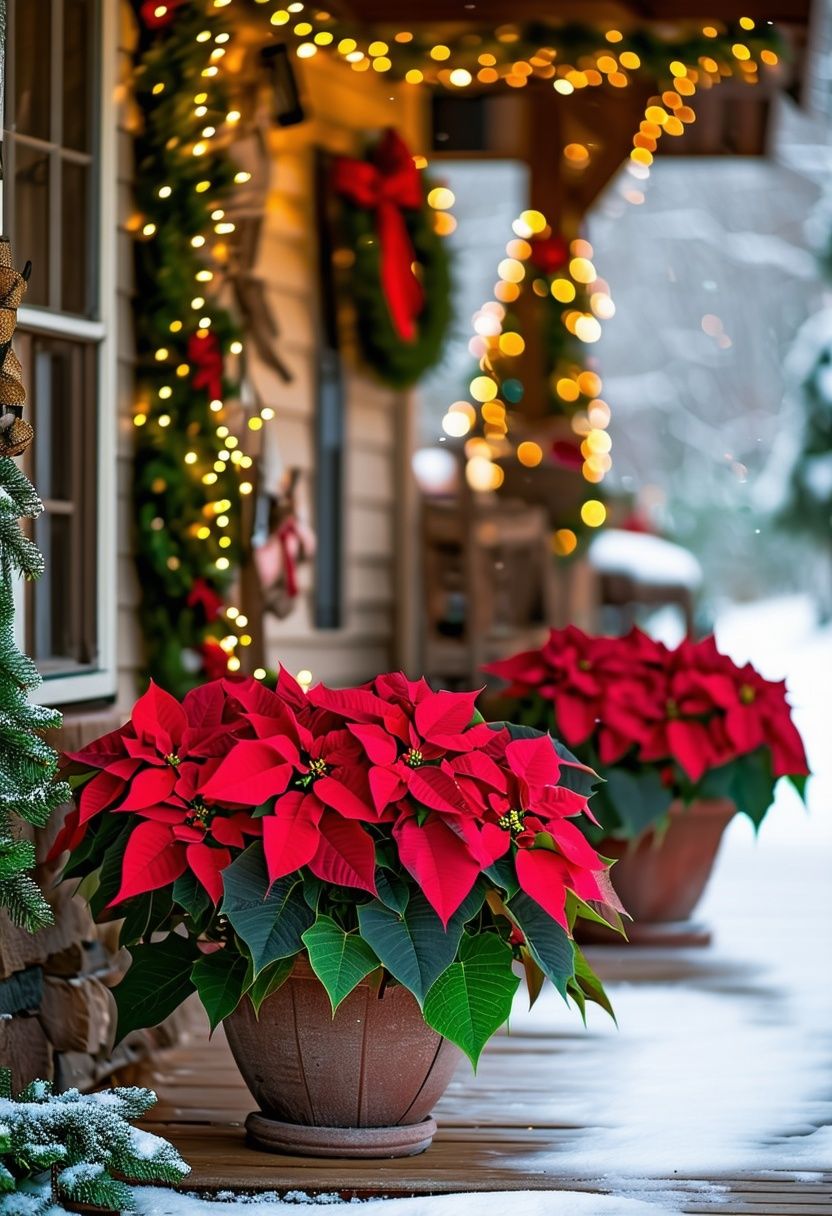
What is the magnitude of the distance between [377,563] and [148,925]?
3728 mm

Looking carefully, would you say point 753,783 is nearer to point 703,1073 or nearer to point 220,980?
point 703,1073

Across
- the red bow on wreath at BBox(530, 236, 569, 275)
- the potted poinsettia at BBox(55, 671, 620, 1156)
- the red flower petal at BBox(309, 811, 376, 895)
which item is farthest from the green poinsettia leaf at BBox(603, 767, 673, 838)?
the red bow on wreath at BBox(530, 236, 569, 275)

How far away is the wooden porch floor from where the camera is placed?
8.32 feet

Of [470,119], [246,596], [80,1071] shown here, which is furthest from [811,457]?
[80,1071]

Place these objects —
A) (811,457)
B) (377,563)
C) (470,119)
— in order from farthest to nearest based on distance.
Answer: (811,457), (470,119), (377,563)

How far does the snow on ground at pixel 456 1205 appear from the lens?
2363 millimetres

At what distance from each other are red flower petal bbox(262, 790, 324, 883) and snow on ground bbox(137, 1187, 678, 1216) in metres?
0.45

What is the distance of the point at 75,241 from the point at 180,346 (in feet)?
1.97

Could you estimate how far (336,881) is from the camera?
2412mm

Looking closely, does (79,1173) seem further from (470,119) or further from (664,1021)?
(470,119)

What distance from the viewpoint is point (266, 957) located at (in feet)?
7.82

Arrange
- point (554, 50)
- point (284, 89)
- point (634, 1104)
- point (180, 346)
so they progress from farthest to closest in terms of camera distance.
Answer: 1. point (554, 50)
2. point (284, 89)
3. point (180, 346)
4. point (634, 1104)

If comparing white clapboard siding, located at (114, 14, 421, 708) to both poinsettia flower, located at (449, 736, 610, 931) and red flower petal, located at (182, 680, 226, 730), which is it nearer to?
red flower petal, located at (182, 680, 226, 730)

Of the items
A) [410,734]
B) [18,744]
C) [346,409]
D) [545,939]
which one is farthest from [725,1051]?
[346,409]
